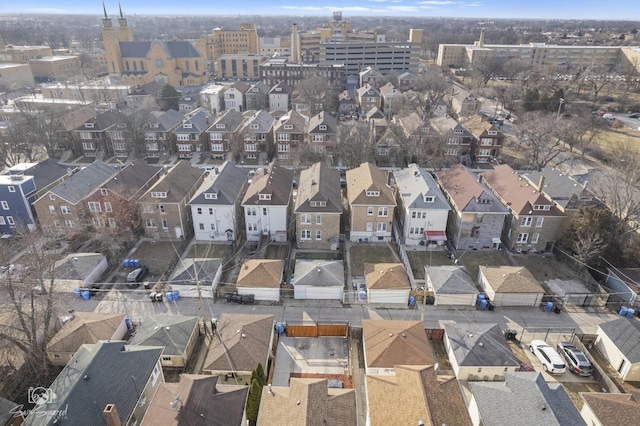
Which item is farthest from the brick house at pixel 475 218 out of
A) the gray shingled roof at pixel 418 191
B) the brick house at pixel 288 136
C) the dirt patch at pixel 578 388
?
the brick house at pixel 288 136

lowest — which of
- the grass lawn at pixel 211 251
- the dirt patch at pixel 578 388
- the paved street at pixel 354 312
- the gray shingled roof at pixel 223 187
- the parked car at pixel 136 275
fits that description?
the dirt patch at pixel 578 388

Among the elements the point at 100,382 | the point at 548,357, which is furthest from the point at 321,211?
the point at 100,382

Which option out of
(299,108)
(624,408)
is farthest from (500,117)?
(624,408)

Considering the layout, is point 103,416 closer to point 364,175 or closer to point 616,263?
point 364,175

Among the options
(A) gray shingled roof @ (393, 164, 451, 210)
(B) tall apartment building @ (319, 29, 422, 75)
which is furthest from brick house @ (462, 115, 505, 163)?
(B) tall apartment building @ (319, 29, 422, 75)

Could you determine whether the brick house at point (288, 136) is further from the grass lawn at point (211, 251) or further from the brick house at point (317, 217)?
the grass lawn at point (211, 251)
